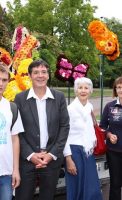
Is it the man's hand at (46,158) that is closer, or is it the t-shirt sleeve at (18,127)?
the t-shirt sleeve at (18,127)

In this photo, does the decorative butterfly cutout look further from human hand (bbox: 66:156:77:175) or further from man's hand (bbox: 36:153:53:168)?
man's hand (bbox: 36:153:53:168)

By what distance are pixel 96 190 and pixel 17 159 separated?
4.33 ft

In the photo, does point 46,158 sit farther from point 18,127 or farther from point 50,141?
point 18,127

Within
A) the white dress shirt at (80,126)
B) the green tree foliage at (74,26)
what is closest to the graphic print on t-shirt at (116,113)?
the white dress shirt at (80,126)

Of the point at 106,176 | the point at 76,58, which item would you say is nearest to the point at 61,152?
the point at 106,176

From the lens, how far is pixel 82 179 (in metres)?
3.91

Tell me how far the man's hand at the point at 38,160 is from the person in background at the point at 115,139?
1.00 metres

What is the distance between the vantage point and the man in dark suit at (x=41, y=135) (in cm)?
319

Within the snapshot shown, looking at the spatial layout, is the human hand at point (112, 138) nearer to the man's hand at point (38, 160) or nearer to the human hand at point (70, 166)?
the human hand at point (70, 166)

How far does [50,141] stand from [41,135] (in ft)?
0.31

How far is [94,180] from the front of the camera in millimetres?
4004

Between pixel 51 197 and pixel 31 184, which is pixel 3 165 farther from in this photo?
pixel 51 197

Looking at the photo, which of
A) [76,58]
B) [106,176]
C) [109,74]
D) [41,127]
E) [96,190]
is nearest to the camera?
[41,127]

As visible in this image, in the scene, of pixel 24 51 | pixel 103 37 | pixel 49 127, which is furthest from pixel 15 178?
pixel 103 37
